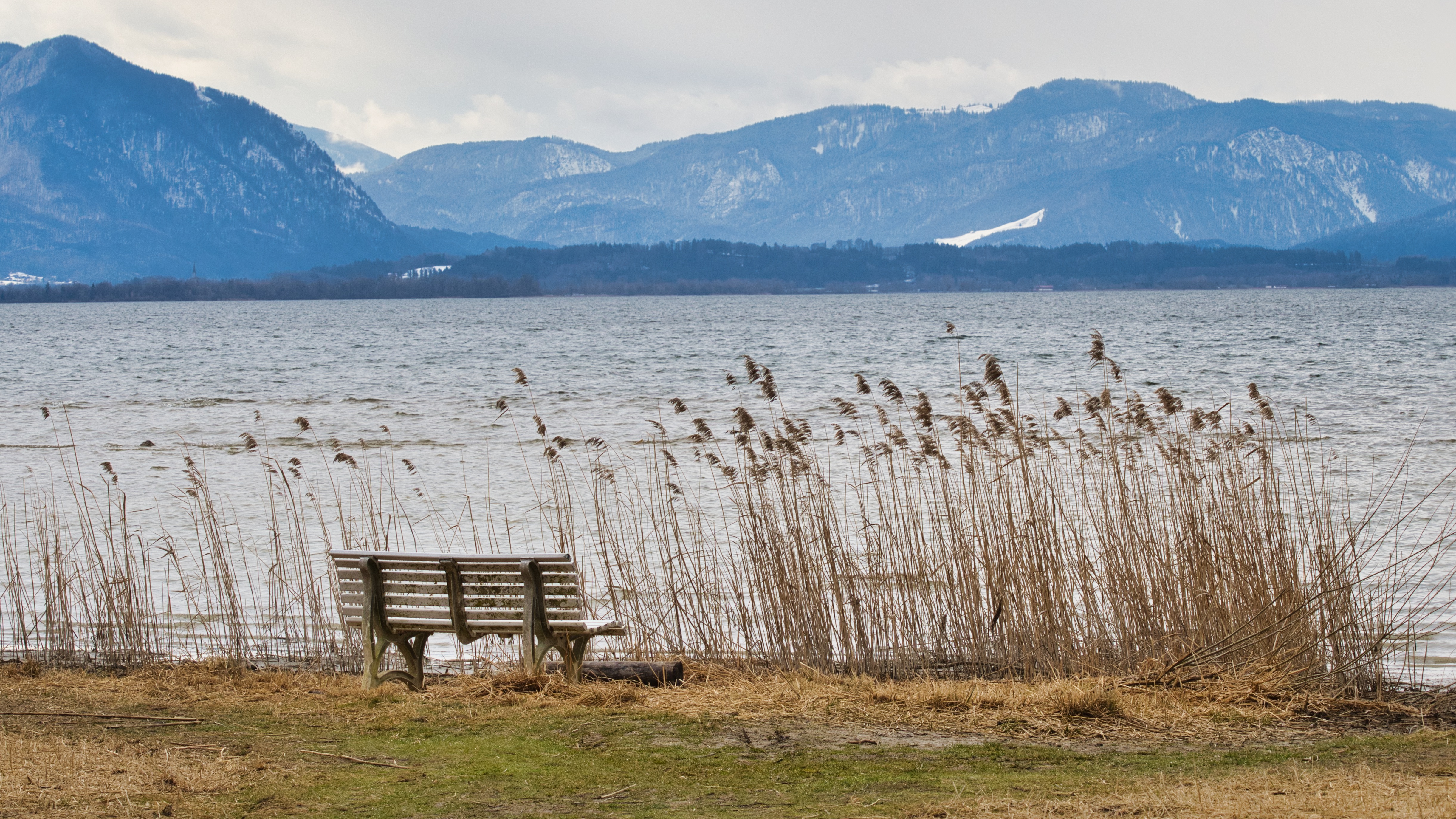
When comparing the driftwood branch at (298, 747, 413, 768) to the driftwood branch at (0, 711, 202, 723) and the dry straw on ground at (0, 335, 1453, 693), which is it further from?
the dry straw on ground at (0, 335, 1453, 693)

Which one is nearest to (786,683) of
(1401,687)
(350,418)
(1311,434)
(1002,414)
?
(1002,414)

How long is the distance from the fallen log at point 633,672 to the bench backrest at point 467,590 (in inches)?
25.6

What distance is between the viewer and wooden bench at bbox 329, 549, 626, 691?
6.96 meters

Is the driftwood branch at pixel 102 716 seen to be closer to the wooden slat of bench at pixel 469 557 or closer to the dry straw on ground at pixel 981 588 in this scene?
the wooden slat of bench at pixel 469 557

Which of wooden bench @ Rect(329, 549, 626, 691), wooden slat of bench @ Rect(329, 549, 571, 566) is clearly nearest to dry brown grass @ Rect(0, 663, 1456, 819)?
wooden bench @ Rect(329, 549, 626, 691)

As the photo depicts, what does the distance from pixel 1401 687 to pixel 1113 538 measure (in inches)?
74.7

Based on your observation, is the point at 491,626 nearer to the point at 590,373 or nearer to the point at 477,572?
the point at 477,572

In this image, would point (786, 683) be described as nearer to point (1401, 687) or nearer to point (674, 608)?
point (674, 608)

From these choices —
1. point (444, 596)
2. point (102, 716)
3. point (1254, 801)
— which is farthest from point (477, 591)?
point (1254, 801)

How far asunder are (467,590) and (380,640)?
617 millimetres

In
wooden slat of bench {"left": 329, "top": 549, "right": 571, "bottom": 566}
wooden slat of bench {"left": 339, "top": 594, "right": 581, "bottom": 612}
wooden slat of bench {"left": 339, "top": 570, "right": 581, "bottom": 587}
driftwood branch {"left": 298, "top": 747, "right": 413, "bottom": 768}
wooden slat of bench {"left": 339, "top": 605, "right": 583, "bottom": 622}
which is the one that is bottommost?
driftwood branch {"left": 298, "top": 747, "right": 413, "bottom": 768}

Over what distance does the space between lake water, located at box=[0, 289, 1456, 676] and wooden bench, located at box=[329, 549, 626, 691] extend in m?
6.76

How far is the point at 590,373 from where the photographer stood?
2077 inches

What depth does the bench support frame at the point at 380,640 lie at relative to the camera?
7.09 metres
